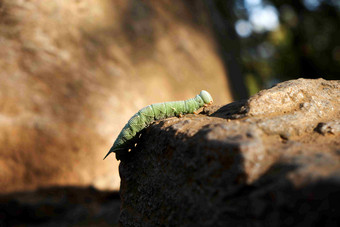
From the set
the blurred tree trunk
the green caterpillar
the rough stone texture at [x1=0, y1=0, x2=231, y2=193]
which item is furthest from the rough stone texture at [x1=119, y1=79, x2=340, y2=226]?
the blurred tree trunk

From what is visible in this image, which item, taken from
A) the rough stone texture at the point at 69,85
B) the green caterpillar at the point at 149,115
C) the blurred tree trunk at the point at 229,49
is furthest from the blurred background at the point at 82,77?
the green caterpillar at the point at 149,115

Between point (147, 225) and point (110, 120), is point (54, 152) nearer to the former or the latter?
point (110, 120)

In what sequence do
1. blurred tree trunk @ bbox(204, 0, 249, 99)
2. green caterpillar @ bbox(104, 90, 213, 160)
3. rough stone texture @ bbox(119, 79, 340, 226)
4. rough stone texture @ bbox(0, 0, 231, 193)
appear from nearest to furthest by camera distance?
1. rough stone texture @ bbox(119, 79, 340, 226)
2. green caterpillar @ bbox(104, 90, 213, 160)
3. rough stone texture @ bbox(0, 0, 231, 193)
4. blurred tree trunk @ bbox(204, 0, 249, 99)

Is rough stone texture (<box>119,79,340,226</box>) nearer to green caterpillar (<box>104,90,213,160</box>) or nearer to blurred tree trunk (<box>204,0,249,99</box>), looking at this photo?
green caterpillar (<box>104,90,213,160</box>)

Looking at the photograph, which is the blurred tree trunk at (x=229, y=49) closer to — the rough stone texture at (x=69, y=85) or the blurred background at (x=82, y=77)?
the blurred background at (x=82, y=77)

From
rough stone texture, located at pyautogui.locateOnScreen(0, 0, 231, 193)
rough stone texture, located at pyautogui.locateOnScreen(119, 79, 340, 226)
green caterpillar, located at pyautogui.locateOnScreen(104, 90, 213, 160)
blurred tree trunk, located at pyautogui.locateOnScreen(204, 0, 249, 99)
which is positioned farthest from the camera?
blurred tree trunk, located at pyautogui.locateOnScreen(204, 0, 249, 99)

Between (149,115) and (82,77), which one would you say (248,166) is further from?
(82,77)

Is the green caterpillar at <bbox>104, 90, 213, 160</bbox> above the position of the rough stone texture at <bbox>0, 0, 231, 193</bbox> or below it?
below

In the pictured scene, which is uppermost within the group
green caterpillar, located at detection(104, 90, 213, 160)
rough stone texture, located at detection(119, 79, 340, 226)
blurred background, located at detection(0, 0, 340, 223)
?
blurred background, located at detection(0, 0, 340, 223)

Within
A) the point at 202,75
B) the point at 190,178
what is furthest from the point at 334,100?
the point at 202,75
